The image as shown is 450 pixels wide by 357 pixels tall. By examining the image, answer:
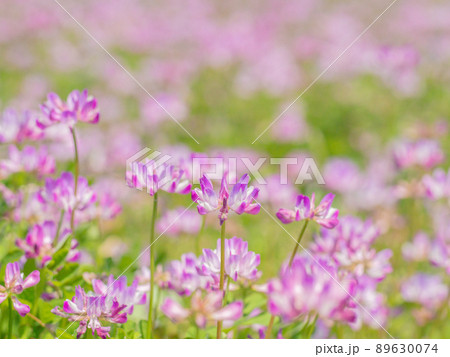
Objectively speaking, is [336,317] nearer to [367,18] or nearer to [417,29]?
[417,29]

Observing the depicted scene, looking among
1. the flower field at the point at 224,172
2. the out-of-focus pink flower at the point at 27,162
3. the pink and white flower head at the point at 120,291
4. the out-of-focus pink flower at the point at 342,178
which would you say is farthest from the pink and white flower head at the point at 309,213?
the out-of-focus pink flower at the point at 342,178

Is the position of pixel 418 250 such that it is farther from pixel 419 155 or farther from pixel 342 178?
pixel 342 178

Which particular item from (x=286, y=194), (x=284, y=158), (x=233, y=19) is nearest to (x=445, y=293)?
(x=286, y=194)

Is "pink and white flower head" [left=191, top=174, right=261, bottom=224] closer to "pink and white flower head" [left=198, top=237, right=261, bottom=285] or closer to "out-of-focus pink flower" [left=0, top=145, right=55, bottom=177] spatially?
"pink and white flower head" [left=198, top=237, right=261, bottom=285]

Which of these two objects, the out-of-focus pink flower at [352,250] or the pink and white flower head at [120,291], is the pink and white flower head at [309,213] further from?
the pink and white flower head at [120,291]

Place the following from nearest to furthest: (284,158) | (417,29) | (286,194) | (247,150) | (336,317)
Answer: (336,317) → (286,194) → (284,158) → (247,150) → (417,29)

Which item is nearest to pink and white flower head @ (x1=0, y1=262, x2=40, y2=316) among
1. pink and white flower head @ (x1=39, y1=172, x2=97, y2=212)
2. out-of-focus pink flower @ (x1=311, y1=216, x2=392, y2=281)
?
pink and white flower head @ (x1=39, y1=172, x2=97, y2=212)
